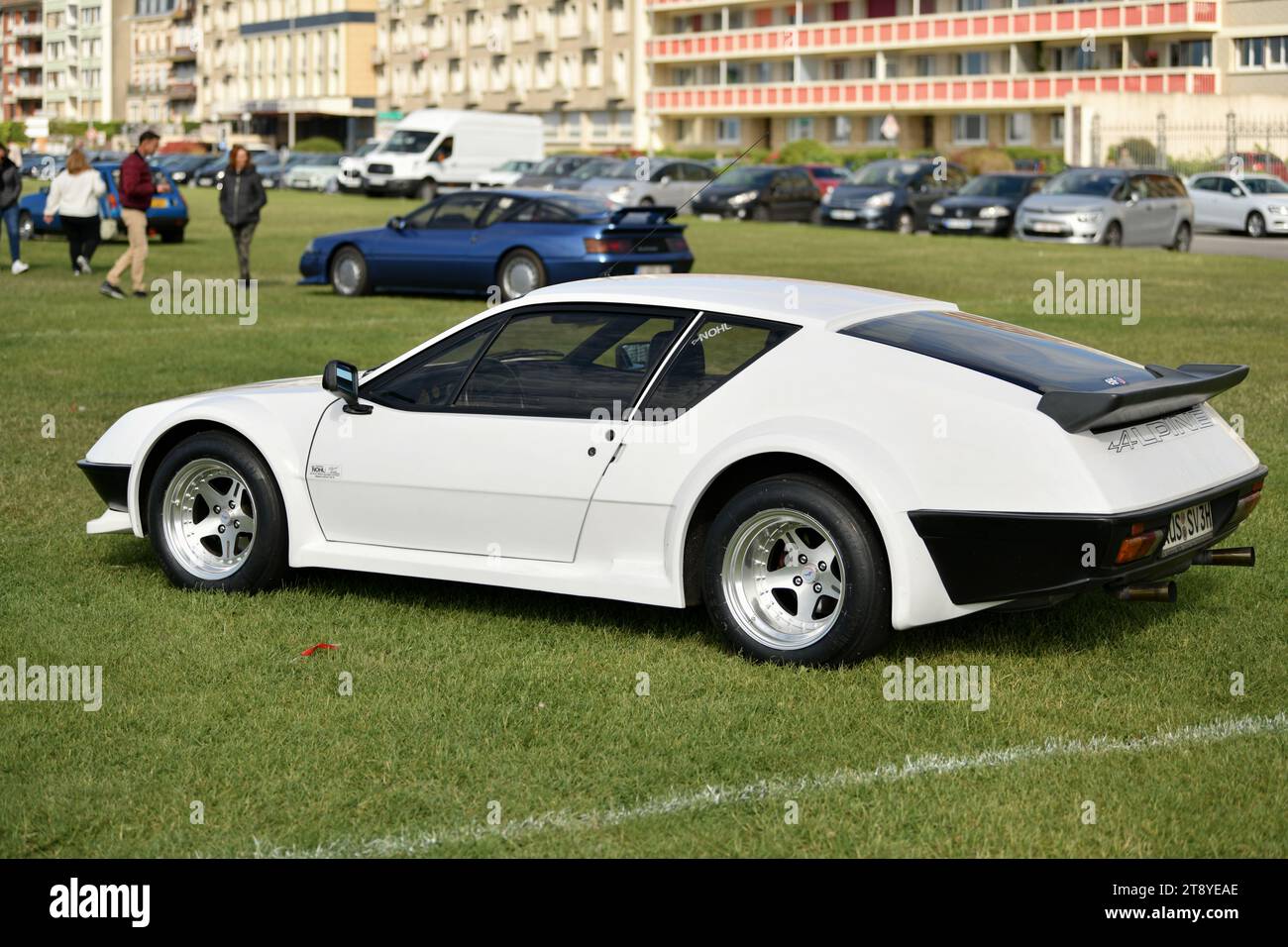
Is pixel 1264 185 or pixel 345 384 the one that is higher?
pixel 1264 185

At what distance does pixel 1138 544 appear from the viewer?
5.99 meters

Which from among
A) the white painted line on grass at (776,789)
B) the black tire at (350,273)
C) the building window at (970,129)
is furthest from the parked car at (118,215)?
the building window at (970,129)

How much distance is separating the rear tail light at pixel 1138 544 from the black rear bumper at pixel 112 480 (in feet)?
13.8

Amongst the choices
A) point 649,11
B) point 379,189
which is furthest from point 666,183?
point 649,11

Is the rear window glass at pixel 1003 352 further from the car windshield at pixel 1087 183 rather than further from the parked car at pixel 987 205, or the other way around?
the parked car at pixel 987 205

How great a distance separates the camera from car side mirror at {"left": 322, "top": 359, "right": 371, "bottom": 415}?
7.16 meters

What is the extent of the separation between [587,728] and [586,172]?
44.1m

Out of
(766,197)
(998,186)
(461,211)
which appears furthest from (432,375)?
(766,197)

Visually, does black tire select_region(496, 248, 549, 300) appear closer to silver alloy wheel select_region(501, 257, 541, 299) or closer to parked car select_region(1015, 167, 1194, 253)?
silver alloy wheel select_region(501, 257, 541, 299)

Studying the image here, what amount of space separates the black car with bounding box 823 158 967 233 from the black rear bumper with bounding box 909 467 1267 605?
35033 mm

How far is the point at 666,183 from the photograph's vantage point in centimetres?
4544

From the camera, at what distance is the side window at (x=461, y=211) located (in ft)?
72.0

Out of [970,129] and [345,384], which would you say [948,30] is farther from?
[345,384]

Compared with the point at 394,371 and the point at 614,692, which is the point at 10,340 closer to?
the point at 394,371
